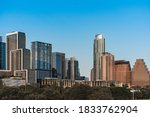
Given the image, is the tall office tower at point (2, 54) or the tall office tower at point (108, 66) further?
the tall office tower at point (2, 54)

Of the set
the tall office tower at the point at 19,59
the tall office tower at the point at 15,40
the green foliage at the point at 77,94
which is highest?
the tall office tower at the point at 15,40

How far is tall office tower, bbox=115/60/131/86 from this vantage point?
26211 millimetres

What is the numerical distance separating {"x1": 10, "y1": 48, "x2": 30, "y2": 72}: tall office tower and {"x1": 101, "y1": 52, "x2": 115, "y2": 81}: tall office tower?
5.95m

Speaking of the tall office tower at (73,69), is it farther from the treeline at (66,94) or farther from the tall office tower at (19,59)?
the treeline at (66,94)

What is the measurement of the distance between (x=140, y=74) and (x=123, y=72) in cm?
160

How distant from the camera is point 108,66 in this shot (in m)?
26.2

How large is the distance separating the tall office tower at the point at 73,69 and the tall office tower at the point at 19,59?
3.42 m

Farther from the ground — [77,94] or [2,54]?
[2,54]

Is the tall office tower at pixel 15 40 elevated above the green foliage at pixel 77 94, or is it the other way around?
the tall office tower at pixel 15 40

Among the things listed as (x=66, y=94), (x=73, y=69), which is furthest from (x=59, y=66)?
(x=66, y=94)

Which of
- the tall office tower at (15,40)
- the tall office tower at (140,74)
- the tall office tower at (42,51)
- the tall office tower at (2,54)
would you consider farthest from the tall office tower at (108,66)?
the tall office tower at (2,54)

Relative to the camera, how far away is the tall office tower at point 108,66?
2441 cm

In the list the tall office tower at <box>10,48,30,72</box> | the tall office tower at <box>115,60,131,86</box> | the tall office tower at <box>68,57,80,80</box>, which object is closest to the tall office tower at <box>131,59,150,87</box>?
the tall office tower at <box>115,60,131,86</box>

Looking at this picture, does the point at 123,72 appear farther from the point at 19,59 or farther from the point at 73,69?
the point at 19,59
